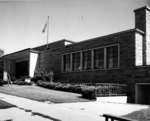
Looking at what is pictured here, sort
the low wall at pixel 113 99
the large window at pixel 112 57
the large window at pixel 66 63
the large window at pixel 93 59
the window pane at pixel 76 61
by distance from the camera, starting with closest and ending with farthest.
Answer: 1. the low wall at pixel 113 99
2. the large window at pixel 112 57
3. the large window at pixel 93 59
4. the window pane at pixel 76 61
5. the large window at pixel 66 63

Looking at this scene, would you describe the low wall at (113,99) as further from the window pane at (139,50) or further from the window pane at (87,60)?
the window pane at (87,60)

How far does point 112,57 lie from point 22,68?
21952mm

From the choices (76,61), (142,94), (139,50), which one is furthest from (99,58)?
(142,94)

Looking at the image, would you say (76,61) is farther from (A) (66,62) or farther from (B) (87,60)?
(B) (87,60)

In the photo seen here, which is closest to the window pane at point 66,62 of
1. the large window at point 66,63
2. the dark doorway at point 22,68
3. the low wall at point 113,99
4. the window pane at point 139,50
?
the large window at point 66,63

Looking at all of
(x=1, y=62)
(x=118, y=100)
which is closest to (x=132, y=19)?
(x=118, y=100)

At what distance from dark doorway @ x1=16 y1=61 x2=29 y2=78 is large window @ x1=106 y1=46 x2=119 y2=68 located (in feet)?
60.9

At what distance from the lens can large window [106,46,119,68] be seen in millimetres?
25562

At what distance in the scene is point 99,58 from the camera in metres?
27.6

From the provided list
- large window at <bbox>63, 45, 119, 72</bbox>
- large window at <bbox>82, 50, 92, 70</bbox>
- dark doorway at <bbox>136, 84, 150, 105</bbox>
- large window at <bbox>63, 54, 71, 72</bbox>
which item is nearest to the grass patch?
dark doorway at <bbox>136, 84, 150, 105</bbox>

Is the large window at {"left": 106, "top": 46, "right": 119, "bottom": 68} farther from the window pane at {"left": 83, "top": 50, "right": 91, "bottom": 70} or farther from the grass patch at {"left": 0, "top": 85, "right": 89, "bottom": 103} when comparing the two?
the grass patch at {"left": 0, "top": 85, "right": 89, "bottom": 103}

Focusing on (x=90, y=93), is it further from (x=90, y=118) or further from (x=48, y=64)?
(x=48, y=64)

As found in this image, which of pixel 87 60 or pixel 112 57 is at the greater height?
pixel 112 57

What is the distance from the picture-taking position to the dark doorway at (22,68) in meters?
39.8
